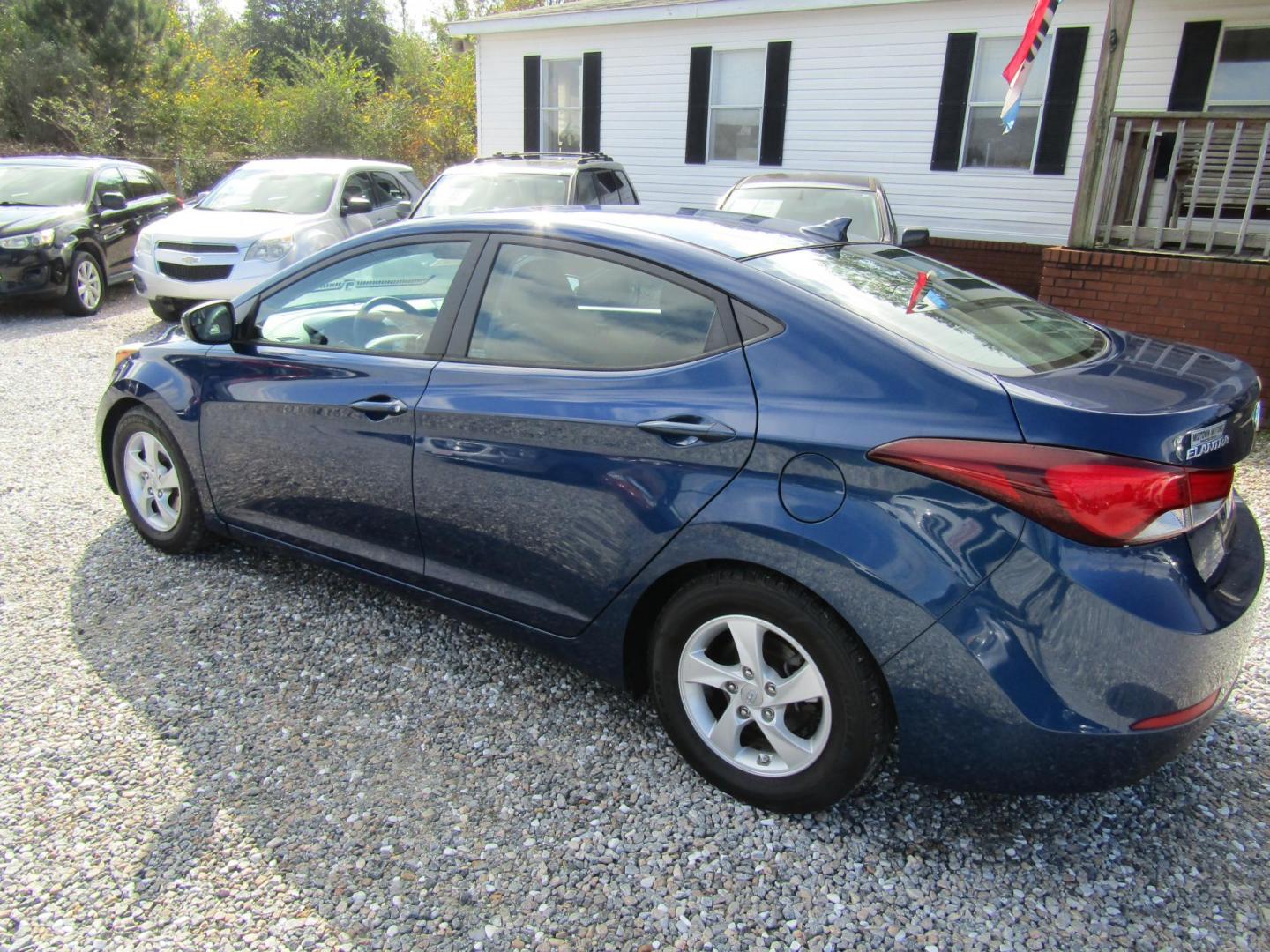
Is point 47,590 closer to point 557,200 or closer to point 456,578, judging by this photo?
point 456,578

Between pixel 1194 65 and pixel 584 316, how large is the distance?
1035 cm

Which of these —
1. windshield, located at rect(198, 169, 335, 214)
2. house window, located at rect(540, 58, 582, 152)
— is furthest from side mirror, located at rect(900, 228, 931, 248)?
house window, located at rect(540, 58, 582, 152)

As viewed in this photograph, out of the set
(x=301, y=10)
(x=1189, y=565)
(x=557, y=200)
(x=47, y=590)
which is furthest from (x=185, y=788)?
(x=301, y=10)

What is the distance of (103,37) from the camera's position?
75.0 feet

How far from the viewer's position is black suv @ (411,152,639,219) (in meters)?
8.19

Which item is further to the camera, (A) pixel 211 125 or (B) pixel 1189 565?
→ (A) pixel 211 125

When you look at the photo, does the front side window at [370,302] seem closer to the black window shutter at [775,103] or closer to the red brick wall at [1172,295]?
the red brick wall at [1172,295]

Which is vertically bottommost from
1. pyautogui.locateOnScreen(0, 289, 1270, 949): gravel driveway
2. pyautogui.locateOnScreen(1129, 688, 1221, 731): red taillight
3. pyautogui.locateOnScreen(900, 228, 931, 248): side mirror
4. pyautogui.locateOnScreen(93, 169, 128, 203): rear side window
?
pyautogui.locateOnScreen(0, 289, 1270, 949): gravel driveway

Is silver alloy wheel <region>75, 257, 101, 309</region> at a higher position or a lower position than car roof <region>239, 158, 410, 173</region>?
lower

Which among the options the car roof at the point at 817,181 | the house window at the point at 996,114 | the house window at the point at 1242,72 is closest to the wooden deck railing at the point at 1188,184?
the house window at the point at 1242,72

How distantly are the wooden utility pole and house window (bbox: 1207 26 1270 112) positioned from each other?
417cm

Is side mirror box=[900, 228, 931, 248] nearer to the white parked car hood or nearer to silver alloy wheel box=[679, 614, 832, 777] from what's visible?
silver alloy wheel box=[679, 614, 832, 777]

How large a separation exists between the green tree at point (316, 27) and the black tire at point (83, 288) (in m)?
37.8

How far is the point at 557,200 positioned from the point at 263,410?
210 inches
